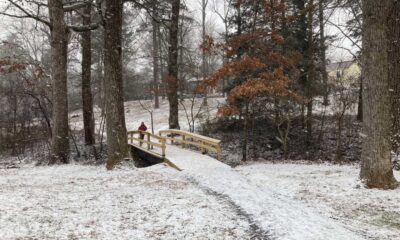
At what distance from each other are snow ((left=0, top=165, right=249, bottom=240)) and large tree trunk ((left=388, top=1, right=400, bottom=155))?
5.58m

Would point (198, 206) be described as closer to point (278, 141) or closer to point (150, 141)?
point (150, 141)

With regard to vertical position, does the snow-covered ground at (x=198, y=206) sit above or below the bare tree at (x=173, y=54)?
below

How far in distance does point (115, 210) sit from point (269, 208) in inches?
127

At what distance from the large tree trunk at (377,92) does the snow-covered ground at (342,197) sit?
21.7 inches

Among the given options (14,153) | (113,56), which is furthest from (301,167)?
(14,153)

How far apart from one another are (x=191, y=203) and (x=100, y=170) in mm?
6006

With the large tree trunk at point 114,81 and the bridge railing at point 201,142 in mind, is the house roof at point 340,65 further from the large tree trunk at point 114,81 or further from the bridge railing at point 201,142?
the large tree trunk at point 114,81

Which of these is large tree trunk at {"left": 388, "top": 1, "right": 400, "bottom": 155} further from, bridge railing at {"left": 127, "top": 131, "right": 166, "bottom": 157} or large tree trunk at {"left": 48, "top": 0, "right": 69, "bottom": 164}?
large tree trunk at {"left": 48, "top": 0, "right": 69, "bottom": 164}

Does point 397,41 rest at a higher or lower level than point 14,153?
higher

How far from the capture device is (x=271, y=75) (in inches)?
591

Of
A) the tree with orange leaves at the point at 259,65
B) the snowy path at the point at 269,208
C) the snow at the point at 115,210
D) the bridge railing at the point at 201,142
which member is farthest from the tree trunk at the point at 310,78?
the snow at the point at 115,210

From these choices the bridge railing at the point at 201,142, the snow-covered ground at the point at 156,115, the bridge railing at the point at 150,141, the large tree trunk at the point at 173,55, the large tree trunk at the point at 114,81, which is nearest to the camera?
the large tree trunk at the point at 114,81

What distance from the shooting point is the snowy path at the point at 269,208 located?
6590 millimetres

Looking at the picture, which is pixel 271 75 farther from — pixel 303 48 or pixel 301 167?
pixel 303 48
